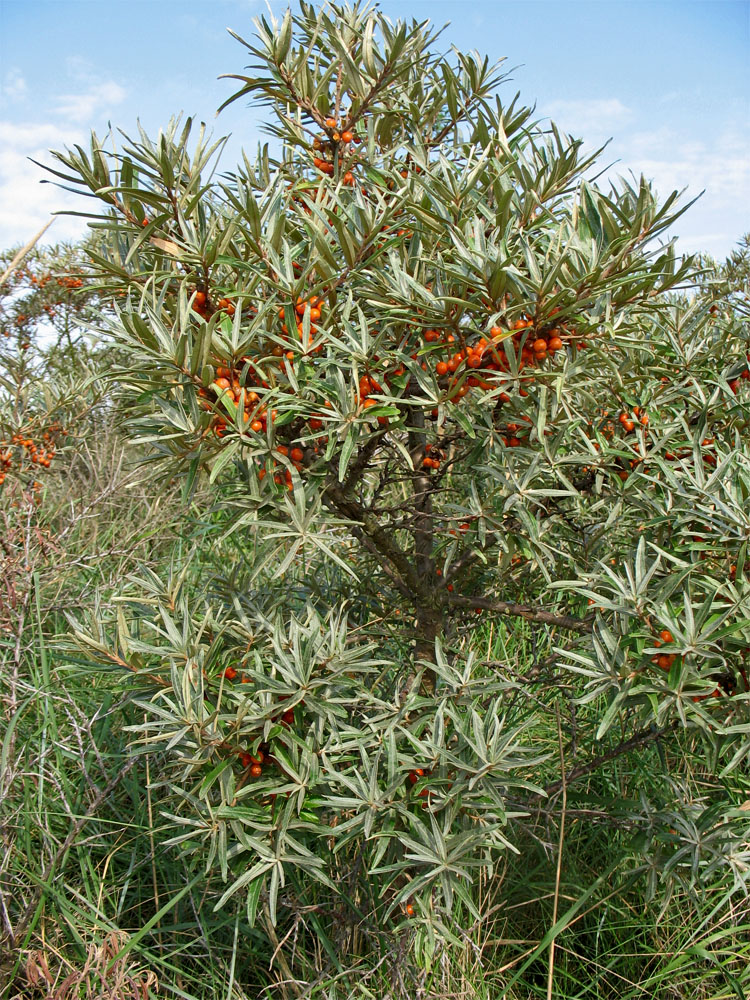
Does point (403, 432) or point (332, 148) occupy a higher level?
point (332, 148)

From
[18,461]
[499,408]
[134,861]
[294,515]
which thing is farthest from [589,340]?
[18,461]

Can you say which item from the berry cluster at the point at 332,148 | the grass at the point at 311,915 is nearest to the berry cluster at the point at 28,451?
the grass at the point at 311,915

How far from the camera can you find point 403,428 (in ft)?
4.85

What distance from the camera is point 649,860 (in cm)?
169

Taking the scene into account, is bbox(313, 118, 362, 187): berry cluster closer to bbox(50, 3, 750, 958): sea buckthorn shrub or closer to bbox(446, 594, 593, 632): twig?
bbox(50, 3, 750, 958): sea buckthorn shrub

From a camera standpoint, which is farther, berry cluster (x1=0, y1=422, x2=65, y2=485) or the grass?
berry cluster (x1=0, y1=422, x2=65, y2=485)

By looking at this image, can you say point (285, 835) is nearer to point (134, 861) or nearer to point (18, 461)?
point (134, 861)

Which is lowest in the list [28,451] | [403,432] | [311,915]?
[311,915]

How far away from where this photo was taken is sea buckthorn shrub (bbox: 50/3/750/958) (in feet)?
4.42

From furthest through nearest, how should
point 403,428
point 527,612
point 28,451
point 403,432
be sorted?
1. point 28,451
2. point 527,612
3. point 403,432
4. point 403,428

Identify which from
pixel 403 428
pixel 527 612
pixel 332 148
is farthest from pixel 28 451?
pixel 527 612

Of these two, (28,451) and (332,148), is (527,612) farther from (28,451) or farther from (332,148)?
(28,451)

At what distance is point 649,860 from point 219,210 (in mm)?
1733

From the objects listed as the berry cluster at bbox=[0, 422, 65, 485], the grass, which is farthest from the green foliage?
the berry cluster at bbox=[0, 422, 65, 485]
